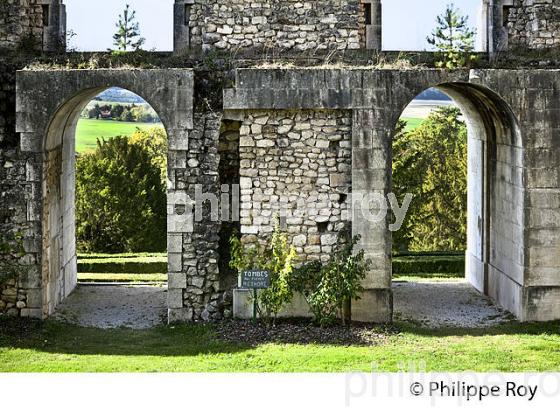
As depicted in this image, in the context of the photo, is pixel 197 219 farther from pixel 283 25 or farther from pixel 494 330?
pixel 494 330

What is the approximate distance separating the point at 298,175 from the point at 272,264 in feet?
5.32

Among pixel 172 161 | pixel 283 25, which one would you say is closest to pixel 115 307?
pixel 172 161

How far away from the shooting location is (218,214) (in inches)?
639

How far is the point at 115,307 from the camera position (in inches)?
725

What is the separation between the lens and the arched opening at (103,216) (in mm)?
17375

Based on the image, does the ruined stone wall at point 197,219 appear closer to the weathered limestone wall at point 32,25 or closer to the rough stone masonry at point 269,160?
the rough stone masonry at point 269,160

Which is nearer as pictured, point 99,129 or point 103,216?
point 103,216

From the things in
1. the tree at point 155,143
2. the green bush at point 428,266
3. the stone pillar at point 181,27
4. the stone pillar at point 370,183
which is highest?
the stone pillar at point 181,27

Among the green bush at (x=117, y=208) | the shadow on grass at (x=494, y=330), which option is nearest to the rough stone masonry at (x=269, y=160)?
the shadow on grass at (x=494, y=330)

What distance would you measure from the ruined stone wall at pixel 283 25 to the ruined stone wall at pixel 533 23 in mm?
2997

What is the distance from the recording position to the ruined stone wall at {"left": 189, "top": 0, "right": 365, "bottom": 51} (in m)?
16.8

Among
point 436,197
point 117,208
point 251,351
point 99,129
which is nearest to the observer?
point 251,351

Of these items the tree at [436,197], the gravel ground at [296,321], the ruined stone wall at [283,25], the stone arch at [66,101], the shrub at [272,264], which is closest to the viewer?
the gravel ground at [296,321]

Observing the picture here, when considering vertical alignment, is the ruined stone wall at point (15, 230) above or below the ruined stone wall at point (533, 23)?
below
